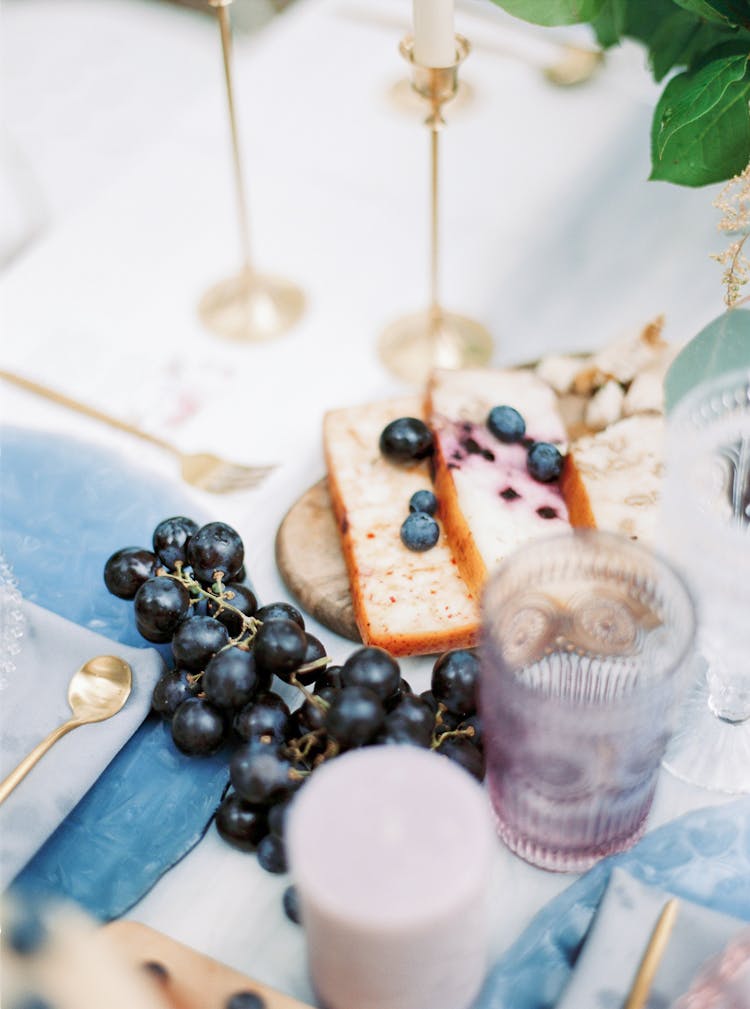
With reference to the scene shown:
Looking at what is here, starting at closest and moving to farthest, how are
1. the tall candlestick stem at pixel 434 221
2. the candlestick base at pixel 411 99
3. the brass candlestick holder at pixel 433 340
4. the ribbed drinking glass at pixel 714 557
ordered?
the ribbed drinking glass at pixel 714 557, the tall candlestick stem at pixel 434 221, the brass candlestick holder at pixel 433 340, the candlestick base at pixel 411 99

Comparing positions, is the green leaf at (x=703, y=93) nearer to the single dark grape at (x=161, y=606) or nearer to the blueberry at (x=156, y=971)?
the single dark grape at (x=161, y=606)

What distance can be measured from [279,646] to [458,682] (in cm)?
11

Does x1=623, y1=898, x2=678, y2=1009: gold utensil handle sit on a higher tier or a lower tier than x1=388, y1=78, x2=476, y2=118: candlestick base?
Answer: lower

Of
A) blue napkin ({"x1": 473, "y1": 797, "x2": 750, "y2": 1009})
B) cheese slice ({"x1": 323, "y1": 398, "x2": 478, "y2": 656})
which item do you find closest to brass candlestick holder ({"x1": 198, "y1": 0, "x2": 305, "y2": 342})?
cheese slice ({"x1": 323, "y1": 398, "x2": 478, "y2": 656})

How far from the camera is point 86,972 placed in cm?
57

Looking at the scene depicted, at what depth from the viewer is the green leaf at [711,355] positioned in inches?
35.8

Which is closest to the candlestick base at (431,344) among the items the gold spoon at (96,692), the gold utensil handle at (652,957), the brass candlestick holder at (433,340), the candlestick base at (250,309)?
the brass candlestick holder at (433,340)

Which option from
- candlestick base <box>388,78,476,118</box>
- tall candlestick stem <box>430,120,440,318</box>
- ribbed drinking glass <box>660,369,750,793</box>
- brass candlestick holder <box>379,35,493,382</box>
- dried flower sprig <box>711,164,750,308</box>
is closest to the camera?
ribbed drinking glass <box>660,369,750,793</box>

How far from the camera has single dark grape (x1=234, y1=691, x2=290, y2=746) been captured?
→ 0.66m

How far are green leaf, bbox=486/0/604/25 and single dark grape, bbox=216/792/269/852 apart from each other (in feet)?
2.09

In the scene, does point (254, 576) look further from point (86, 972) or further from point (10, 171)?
point (10, 171)

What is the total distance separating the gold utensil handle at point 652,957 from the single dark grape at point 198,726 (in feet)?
0.92

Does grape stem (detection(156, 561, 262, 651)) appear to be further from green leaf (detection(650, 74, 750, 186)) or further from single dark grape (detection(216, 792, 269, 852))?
green leaf (detection(650, 74, 750, 186))

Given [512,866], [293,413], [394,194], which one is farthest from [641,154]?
[512,866]
